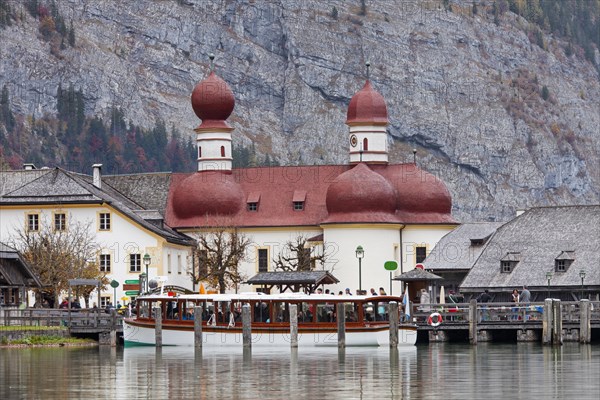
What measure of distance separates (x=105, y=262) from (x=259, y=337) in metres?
36.4

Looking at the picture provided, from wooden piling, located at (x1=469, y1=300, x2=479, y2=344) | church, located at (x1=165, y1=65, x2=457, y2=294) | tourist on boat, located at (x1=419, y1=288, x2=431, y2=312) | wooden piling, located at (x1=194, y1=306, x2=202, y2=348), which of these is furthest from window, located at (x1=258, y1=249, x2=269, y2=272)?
wooden piling, located at (x1=194, y1=306, x2=202, y2=348)

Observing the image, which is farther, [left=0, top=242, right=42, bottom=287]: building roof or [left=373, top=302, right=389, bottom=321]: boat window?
[left=0, top=242, right=42, bottom=287]: building roof

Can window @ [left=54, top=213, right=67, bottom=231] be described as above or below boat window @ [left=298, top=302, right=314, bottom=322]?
above

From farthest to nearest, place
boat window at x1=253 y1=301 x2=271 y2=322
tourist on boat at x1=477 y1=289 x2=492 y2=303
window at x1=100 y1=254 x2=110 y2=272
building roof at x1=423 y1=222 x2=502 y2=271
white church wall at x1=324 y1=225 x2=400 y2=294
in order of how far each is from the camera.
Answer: white church wall at x1=324 y1=225 x2=400 y2=294 < window at x1=100 y1=254 x2=110 y2=272 < building roof at x1=423 y1=222 x2=502 y2=271 < tourist on boat at x1=477 y1=289 x2=492 y2=303 < boat window at x1=253 y1=301 x2=271 y2=322

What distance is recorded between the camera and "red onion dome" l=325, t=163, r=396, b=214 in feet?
397

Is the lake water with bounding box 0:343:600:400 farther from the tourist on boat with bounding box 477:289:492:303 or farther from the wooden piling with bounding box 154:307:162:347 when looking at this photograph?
the tourist on boat with bounding box 477:289:492:303

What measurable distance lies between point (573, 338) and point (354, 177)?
3856 cm

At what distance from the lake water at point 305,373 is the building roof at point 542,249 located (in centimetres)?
1906

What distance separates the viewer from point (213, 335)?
3250 inches

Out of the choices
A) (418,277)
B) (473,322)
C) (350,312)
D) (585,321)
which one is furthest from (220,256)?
(585,321)

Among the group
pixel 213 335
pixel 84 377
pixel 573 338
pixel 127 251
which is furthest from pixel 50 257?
pixel 84 377

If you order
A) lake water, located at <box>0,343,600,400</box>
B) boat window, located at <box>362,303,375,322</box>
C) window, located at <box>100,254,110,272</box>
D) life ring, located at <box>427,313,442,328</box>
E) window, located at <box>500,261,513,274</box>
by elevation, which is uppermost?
window, located at <box>100,254,110,272</box>

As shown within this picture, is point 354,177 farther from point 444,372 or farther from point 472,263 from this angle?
point 444,372

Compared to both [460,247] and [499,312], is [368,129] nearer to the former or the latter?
[460,247]
